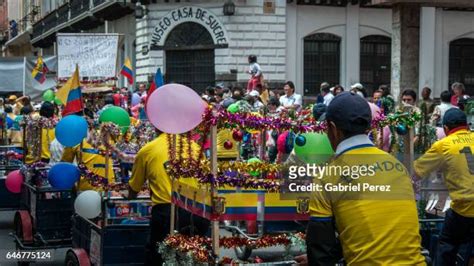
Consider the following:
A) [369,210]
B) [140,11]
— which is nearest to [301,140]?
[369,210]

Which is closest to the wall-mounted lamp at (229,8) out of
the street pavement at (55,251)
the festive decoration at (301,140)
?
the street pavement at (55,251)

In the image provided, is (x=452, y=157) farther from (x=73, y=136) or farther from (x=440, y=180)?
(x=73, y=136)

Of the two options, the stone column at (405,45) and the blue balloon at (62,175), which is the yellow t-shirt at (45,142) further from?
the stone column at (405,45)

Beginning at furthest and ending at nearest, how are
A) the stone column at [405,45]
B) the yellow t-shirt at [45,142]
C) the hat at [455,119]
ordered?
the stone column at [405,45], the yellow t-shirt at [45,142], the hat at [455,119]

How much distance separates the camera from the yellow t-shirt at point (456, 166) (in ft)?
23.3

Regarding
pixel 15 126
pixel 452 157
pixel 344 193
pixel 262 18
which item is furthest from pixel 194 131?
pixel 262 18

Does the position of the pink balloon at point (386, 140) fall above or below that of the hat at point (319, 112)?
below

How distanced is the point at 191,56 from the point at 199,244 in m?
22.1

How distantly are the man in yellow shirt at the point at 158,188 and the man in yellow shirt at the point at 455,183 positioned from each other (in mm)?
2011

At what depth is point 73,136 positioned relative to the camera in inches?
359

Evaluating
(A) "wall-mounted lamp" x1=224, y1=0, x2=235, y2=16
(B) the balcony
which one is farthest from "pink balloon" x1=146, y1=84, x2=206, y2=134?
(B) the balcony

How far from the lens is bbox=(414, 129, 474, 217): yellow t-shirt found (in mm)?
7109

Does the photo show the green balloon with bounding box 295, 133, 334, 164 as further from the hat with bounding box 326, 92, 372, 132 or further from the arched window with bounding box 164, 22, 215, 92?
the arched window with bounding box 164, 22, 215, 92

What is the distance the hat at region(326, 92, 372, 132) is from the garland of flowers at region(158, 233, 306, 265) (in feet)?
7.90
